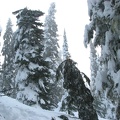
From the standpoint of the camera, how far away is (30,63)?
23578 mm

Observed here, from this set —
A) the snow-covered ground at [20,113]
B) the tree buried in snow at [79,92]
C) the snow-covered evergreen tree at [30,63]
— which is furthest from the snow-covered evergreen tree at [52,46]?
the tree buried in snow at [79,92]

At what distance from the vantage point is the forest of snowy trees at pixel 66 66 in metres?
12.5

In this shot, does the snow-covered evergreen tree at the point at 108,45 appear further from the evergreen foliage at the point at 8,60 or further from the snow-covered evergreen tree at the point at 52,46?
the evergreen foliage at the point at 8,60

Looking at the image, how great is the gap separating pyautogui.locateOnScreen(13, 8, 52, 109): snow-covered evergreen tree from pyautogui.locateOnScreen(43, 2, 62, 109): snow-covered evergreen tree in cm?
1132

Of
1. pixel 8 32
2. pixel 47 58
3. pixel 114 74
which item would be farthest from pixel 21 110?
pixel 8 32

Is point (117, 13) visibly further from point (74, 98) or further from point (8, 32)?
point (8, 32)

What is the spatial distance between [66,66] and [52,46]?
2418 centimetres

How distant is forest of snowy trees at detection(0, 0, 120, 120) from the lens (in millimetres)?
12500

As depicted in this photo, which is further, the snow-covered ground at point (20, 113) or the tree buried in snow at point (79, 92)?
the tree buried in snow at point (79, 92)

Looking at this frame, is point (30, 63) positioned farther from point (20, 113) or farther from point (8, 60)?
point (8, 60)

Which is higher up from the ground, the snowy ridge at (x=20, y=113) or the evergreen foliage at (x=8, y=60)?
the evergreen foliage at (x=8, y=60)

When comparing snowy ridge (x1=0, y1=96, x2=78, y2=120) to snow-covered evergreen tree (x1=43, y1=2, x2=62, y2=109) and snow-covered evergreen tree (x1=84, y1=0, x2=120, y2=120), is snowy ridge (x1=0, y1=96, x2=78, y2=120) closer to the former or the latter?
snow-covered evergreen tree (x1=84, y1=0, x2=120, y2=120)

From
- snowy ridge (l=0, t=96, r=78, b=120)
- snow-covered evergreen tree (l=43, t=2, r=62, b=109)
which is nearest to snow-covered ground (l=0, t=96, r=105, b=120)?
snowy ridge (l=0, t=96, r=78, b=120)

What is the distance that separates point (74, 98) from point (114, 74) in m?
4.22
